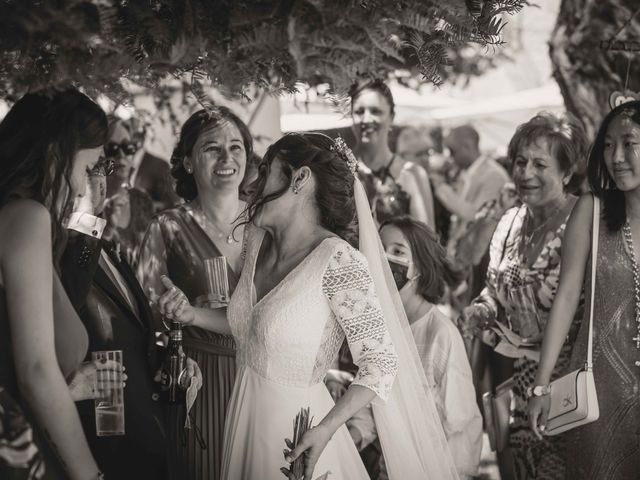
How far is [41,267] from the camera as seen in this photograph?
2.84 meters

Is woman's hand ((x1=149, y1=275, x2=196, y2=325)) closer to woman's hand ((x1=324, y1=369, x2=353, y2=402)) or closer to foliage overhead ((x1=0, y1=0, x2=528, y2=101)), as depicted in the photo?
foliage overhead ((x1=0, y1=0, x2=528, y2=101))

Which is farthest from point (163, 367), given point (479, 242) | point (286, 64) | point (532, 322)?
point (479, 242)

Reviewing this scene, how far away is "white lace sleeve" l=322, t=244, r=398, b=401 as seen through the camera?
10.5ft

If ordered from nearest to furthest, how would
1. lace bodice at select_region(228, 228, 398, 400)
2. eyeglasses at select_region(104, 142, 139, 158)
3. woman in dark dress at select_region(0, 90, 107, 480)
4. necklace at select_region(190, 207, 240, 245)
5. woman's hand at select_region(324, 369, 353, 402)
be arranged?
1. woman in dark dress at select_region(0, 90, 107, 480)
2. lace bodice at select_region(228, 228, 398, 400)
3. necklace at select_region(190, 207, 240, 245)
4. woman's hand at select_region(324, 369, 353, 402)
5. eyeglasses at select_region(104, 142, 139, 158)

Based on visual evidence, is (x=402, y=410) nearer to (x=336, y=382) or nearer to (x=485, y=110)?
(x=336, y=382)

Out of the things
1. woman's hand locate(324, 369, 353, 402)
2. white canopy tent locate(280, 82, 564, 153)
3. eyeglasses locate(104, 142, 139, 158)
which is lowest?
woman's hand locate(324, 369, 353, 402)

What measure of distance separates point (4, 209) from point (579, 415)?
2.39 meters

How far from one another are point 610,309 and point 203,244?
197 centimetres

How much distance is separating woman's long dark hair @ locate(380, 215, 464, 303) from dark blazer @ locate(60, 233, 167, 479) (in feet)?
4.88

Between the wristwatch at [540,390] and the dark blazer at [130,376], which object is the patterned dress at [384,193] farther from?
the dark blazer at [130,376]

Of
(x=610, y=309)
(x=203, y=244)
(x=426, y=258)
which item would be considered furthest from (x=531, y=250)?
(x=203, y=244)

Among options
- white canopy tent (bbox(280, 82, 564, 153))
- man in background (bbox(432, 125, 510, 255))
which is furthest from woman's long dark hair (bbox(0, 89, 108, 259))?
white canopy tent (bbox(280, 82, 564, 153))

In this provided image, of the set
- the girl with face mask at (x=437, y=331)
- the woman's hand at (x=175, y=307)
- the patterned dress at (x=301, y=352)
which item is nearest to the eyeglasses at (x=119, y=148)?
the girl with face mask at (x=437, y=331)

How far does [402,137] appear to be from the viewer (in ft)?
39.2
